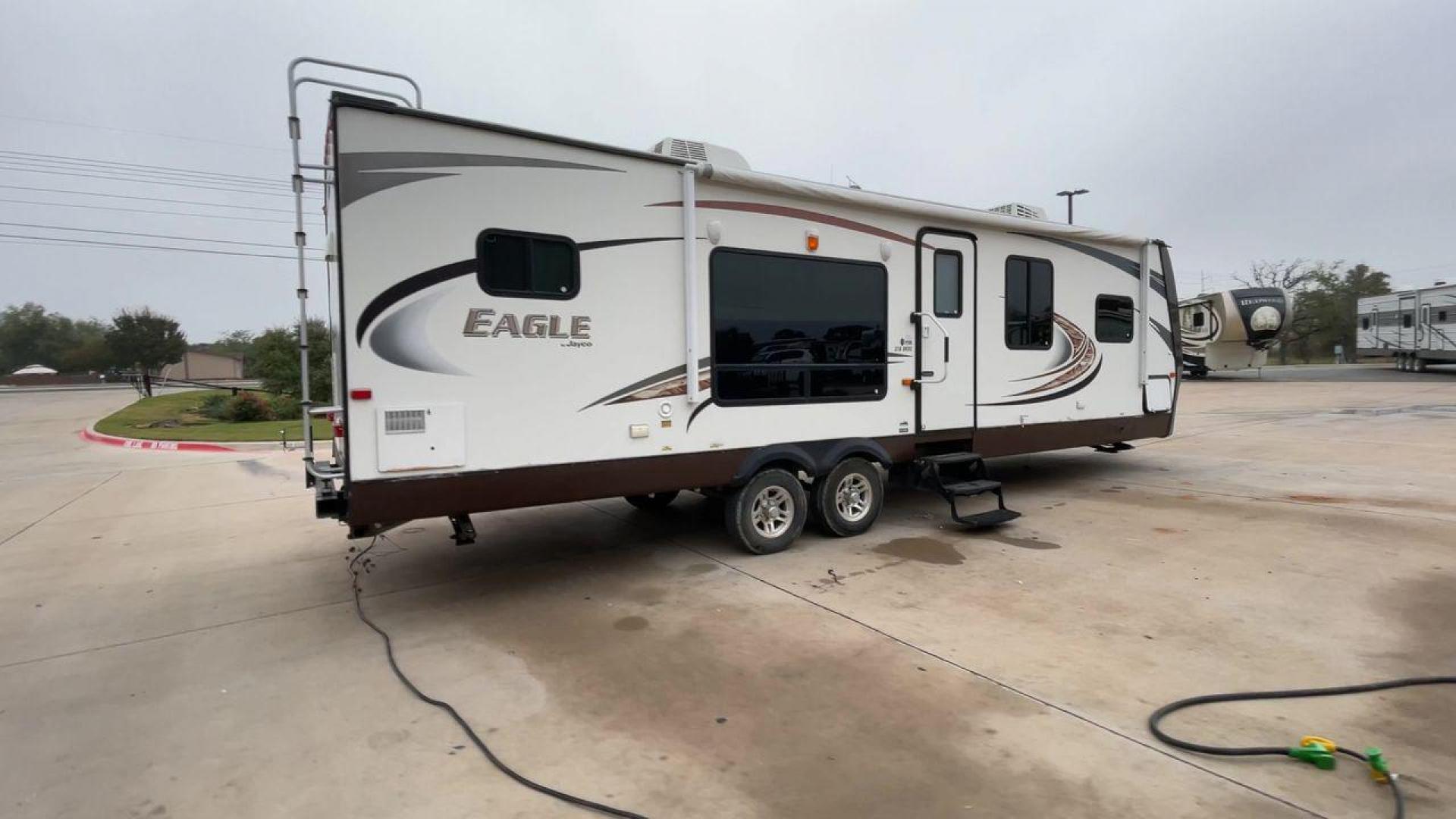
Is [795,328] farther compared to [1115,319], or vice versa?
[1115,319]

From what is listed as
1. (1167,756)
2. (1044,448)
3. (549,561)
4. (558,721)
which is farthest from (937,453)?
(558,721)

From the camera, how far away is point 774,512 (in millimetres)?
6254

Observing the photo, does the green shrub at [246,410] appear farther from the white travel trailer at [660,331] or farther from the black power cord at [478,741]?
the black power cord at [478,741]

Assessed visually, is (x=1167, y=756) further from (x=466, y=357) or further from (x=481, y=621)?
(x=466, y=357)

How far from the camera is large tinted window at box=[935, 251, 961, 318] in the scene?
7.09 metres

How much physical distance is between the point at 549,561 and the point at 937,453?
12.8 feet

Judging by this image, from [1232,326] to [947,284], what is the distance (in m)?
27.4

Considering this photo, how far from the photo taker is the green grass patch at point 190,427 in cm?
1625

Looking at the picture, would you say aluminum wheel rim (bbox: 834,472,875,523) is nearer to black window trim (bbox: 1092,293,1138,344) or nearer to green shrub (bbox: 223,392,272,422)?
black window trim (bbox: 1092,293,1138,344)

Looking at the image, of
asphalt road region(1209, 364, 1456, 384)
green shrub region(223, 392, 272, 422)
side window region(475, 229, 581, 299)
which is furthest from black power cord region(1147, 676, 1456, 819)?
asphalt road region(1209, 364, 1456, 384)

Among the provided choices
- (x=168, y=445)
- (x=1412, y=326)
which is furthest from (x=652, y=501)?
(x=1412, y=326)

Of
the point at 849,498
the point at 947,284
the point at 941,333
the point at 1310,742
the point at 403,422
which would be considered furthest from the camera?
the point at 947,284

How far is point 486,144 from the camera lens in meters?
4.74

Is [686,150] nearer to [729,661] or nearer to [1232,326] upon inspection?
[729,661]
